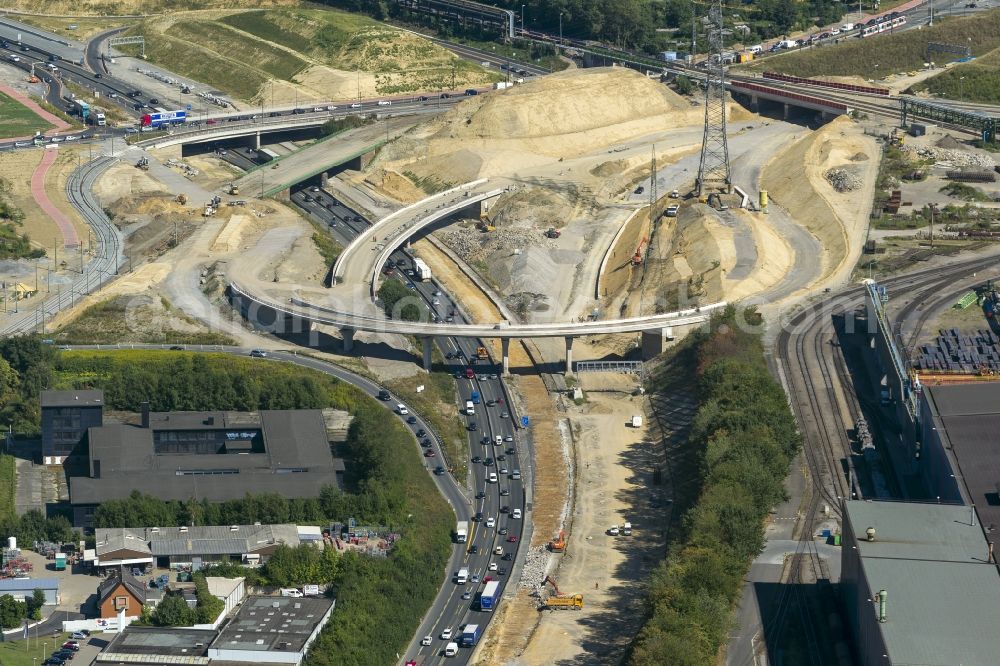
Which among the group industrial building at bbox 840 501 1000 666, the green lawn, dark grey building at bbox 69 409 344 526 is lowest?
industrial building at bbox 840 501 1000 666

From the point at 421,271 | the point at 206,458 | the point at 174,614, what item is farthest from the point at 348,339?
the point at 174,614

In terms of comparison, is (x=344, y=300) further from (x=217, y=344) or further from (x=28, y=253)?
(x=28, y=253)

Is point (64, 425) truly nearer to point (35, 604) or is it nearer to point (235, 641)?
point (35, 604)

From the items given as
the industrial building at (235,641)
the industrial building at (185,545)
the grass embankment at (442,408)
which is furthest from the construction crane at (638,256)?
the industrial building at (235,641)

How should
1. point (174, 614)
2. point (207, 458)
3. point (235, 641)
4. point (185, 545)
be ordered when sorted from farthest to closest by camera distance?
point (207, 458)
point (185, 545)
point (174, 614)
point (235, 641)

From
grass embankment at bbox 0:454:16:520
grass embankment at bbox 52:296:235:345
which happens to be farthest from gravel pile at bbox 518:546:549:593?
grass embankment at bbox 52:296:235:345

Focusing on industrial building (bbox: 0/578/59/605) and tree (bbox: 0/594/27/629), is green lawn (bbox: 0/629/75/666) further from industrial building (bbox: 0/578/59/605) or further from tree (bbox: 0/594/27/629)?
industrial building (bbox: 0/578/59/605)

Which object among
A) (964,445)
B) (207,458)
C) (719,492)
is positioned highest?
(207,458)
